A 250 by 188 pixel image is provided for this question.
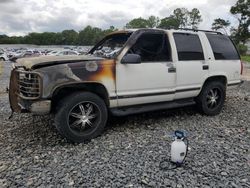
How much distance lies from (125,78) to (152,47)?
0.94 meters

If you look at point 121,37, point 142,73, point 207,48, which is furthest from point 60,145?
point 207,48

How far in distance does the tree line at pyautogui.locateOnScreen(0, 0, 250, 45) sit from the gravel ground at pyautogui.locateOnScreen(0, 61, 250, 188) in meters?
63.5

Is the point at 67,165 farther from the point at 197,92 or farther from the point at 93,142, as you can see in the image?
the point at 197,92

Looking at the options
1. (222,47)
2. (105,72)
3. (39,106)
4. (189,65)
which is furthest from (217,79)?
(39,106)

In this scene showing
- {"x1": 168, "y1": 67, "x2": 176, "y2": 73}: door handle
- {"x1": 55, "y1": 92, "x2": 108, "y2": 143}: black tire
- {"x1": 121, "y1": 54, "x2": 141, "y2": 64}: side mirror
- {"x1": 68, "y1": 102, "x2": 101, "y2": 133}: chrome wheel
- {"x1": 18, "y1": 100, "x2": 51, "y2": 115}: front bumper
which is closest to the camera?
{"x1": 18, "y1": 100, "x2": 51, "y2": 115}: front bumper

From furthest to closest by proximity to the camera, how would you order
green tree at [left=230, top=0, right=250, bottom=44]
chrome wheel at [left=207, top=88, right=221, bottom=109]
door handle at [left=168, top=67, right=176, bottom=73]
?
green tree at [left=230, top=0, right=250, bottom=44] < chrome wheel at [left=207, top=88, right=221, bottom=109] < door handle at [left=168, top=67, right=176, bottom=73]

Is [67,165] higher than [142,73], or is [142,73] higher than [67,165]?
[142,73]

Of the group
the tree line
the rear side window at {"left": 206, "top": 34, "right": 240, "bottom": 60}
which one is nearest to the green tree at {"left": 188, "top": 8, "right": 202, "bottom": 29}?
the tree line

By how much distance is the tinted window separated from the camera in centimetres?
606

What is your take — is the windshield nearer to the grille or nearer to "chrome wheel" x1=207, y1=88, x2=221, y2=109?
the grille

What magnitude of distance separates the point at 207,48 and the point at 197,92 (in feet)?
3.23

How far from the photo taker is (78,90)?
5488 millimetres

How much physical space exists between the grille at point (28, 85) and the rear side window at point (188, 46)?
289 centimetres

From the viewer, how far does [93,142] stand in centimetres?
541
